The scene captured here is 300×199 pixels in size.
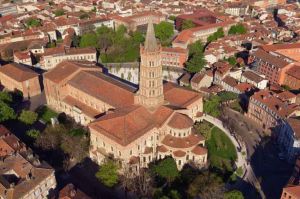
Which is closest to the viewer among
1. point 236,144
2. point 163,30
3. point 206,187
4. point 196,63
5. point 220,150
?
point 206,187

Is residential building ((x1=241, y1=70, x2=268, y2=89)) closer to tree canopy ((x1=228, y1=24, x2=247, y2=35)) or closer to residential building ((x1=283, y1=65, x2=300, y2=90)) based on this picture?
residential building ((x1=283, y1=65, x2=300, y2=90))

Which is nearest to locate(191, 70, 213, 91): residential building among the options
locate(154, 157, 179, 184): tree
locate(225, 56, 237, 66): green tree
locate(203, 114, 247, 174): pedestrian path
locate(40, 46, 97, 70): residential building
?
locate(225, 56, 237, 66): green tree

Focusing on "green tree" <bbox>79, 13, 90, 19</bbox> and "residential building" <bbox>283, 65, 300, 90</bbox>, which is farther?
"green tree" <bbox>79, 13, 90, 19</bbox>

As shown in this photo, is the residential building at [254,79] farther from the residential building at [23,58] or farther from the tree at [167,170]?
the residential building at [23,58]

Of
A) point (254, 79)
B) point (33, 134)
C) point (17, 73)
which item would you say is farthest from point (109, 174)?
point (254, 79)

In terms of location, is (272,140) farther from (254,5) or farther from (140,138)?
(254,5)

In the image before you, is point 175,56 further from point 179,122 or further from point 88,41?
point 179,122

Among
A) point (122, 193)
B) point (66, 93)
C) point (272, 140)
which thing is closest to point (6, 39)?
point (66, 93)
